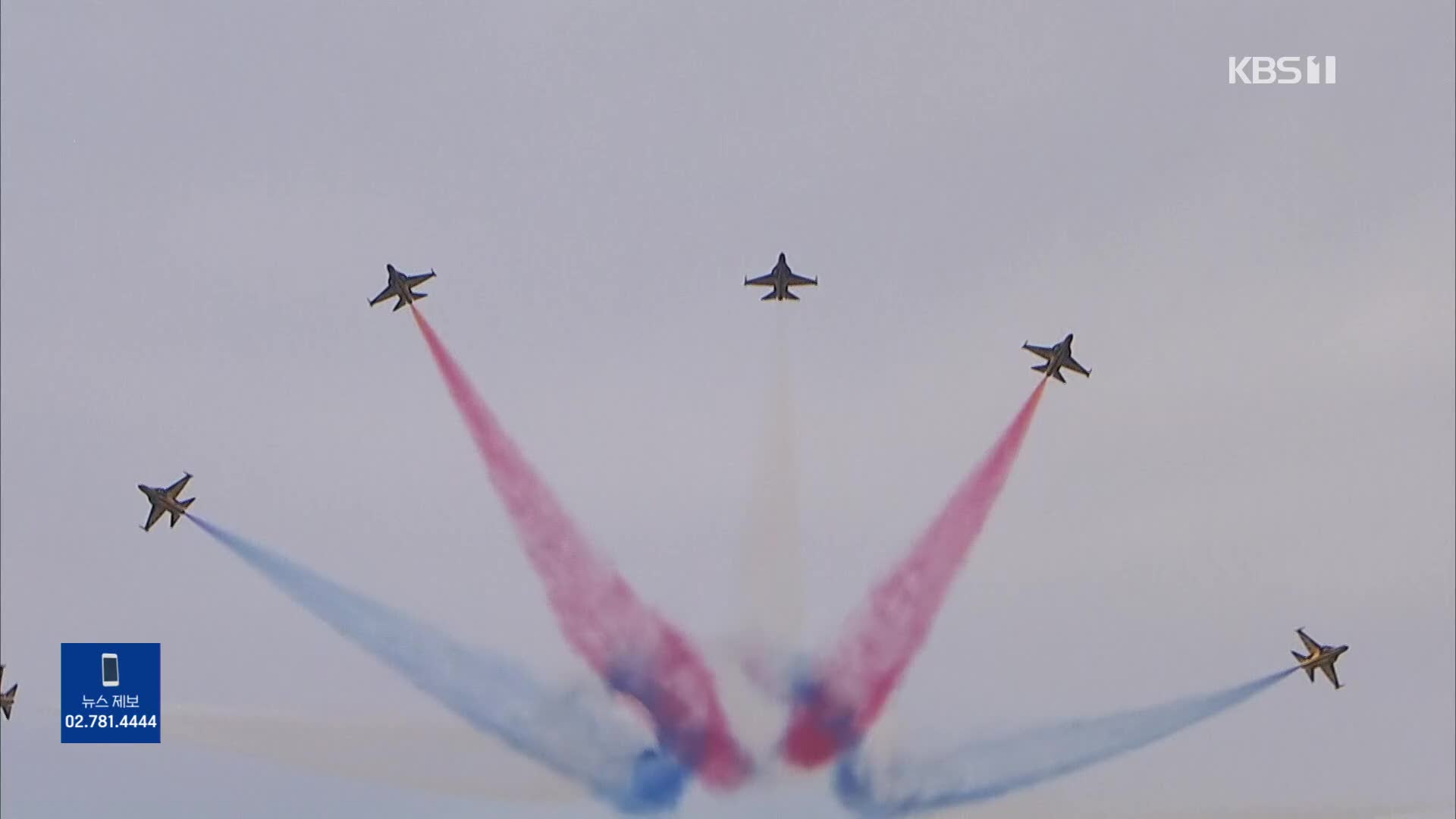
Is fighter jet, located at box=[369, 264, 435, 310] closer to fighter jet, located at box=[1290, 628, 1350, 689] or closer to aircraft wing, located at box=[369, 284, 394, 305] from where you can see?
aircraft wing, located at box=[369, 284, 394, 305]

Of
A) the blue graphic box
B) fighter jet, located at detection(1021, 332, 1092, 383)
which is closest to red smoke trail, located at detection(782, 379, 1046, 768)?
fighter jet, located at detection(1021, 332, 1092, 383)

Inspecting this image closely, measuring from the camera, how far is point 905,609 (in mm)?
48031

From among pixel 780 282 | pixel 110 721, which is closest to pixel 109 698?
pixel 110 721

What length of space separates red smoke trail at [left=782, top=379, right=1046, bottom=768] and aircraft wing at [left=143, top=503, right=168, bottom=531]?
23391 millimetres

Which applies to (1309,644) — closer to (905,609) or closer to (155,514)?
(905,609)

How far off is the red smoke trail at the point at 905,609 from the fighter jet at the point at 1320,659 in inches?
514

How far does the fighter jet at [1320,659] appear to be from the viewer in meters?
50.9

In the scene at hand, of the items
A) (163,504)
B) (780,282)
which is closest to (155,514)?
(163,504)

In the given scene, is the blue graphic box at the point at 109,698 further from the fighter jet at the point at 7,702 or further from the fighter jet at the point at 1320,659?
the fighter jet at the point at 1320,659

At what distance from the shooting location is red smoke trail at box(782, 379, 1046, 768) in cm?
4797

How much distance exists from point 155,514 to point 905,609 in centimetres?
2636

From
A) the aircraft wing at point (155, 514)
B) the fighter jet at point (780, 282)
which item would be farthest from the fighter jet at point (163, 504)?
the fighter jet at point (780, 282)

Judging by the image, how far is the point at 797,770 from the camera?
49750 mm

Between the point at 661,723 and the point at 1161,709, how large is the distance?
16.9 meters
